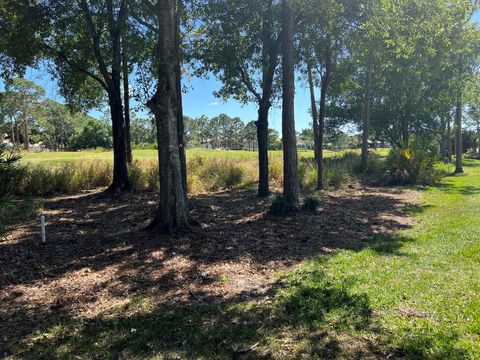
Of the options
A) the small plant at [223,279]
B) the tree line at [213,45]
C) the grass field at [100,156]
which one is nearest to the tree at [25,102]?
the grass field at [100,156]

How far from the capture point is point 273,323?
3549mm

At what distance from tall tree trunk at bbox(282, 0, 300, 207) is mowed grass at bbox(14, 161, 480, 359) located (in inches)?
150

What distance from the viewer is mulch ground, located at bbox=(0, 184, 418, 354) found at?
13.9 ft

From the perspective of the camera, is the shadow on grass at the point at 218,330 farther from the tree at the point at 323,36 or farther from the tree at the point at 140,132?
the tree at the point at 140,132

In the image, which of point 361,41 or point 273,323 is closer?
point 273,323

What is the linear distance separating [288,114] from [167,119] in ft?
11.7

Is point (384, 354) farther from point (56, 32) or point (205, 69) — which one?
point (56, 32)

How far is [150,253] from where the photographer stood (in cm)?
580

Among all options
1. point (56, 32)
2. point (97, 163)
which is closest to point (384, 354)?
point (56, 32)

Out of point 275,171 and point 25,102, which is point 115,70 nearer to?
point 275,171

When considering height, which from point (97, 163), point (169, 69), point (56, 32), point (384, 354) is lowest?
point (384, 354)

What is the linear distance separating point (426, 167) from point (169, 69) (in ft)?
47.2

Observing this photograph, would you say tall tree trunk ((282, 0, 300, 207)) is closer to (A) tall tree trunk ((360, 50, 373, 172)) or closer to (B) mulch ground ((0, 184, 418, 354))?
(B) mulch ground ((0, 184, 418, 354))

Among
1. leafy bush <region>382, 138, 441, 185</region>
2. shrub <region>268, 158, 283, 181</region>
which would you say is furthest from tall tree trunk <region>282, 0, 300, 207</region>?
leafy bush <region>382, 138, 441, 185</region>
